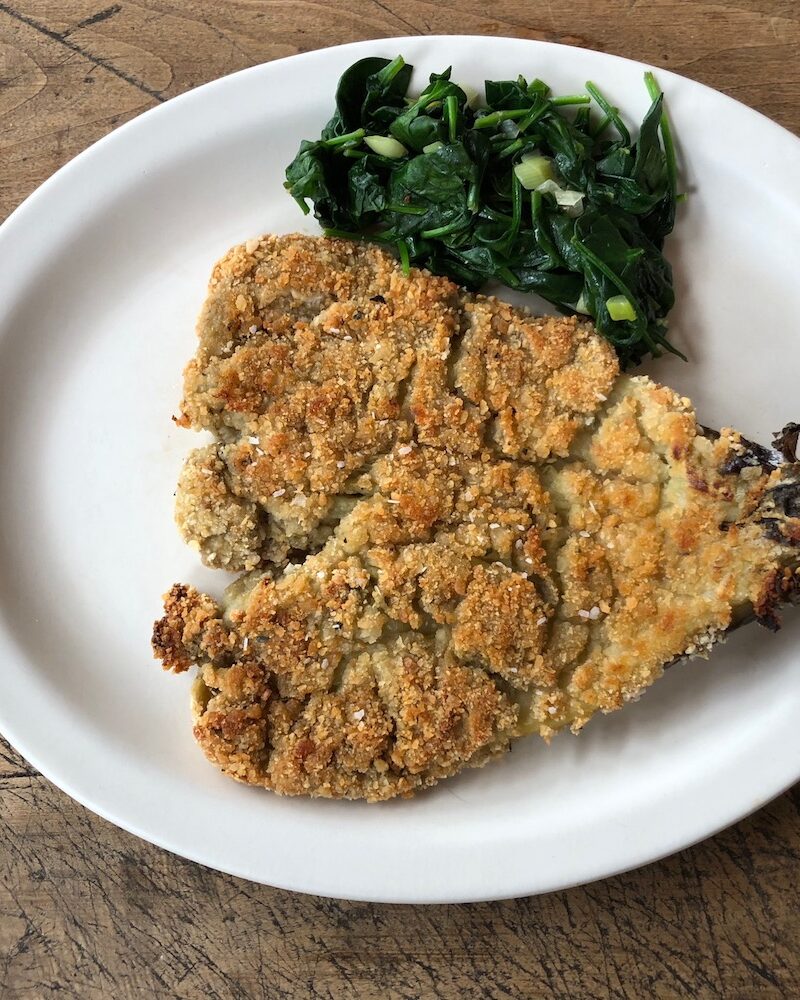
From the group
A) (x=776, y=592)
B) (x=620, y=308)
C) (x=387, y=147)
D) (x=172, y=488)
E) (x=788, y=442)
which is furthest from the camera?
(x=172, y=488)

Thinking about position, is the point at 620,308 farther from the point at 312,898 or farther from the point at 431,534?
the point at 312,898

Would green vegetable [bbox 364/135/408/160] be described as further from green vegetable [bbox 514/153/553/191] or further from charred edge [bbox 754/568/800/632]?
charred edge [bbox 754/568/800/632]

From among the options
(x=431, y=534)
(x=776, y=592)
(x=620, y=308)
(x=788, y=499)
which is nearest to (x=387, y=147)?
(x=620, y=308)

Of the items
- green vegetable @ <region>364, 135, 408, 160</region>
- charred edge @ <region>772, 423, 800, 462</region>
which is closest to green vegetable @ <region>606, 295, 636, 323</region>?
charred edge @ <region>772, 423, 800, 462</region>

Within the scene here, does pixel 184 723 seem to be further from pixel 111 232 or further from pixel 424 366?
pixel 111 232

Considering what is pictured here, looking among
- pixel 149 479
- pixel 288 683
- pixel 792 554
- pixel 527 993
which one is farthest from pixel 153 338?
pixel 527 993

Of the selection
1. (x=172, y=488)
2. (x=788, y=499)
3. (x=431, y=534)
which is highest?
(x=788, y=499)

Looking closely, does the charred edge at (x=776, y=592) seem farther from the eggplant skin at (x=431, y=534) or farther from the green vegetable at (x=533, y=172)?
the green vegetable at (x=533, y=172)
